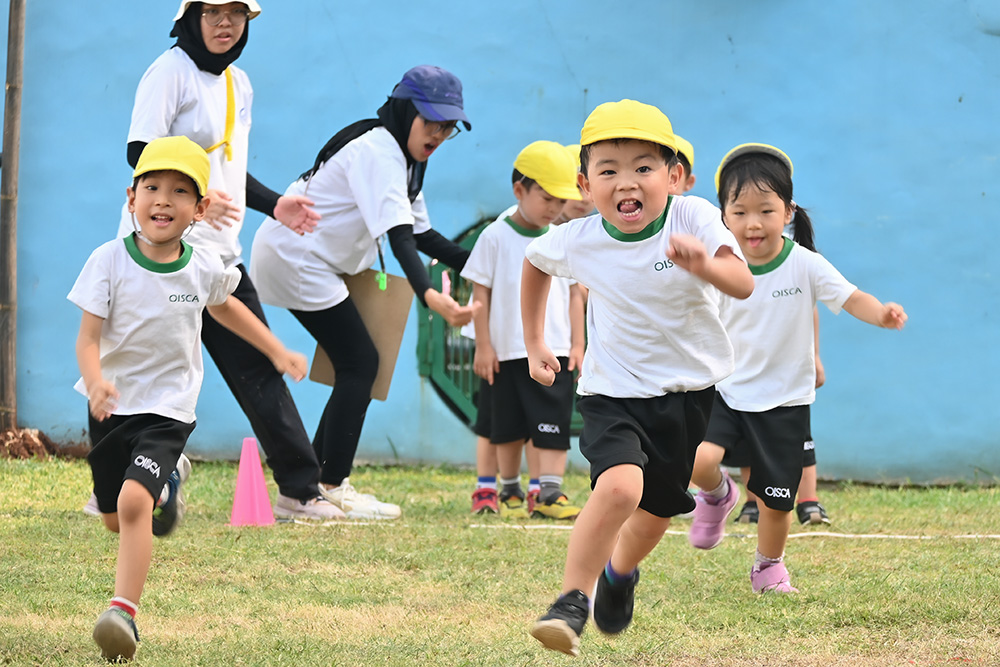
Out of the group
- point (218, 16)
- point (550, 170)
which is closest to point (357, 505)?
point (550, 170)

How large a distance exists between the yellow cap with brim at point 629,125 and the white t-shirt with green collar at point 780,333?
4.00 ft

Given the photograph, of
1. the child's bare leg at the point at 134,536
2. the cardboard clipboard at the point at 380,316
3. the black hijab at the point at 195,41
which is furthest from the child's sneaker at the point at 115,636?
the cardboard clipboard at the point at 380,316

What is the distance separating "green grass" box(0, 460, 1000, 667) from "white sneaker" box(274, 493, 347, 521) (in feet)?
0.79

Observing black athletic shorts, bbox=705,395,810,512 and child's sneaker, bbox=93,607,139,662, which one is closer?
child's sneaker, bbox=93,607,139,662

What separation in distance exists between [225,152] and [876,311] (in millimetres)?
2636

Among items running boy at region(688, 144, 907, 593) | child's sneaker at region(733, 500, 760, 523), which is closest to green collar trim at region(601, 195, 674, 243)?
running boy at region(688, 144, 907, 593)

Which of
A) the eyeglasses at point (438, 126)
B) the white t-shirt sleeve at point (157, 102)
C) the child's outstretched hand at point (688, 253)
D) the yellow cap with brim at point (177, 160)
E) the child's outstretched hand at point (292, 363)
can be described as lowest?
the child's outstretched hand at point (292, 363)

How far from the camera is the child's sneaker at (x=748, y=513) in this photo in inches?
244

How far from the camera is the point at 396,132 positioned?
568cm

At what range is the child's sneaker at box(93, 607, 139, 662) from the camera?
3.15 meters

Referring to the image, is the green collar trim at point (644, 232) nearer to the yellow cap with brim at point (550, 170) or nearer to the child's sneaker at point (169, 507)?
the child's sneaker at point (169, 507)

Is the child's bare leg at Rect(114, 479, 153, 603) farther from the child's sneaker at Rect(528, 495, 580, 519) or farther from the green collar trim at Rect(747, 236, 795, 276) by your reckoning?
the child's sneaker at Rect(528, 495, 580, 519)

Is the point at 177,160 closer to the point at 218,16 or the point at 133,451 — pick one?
the point at 133,451

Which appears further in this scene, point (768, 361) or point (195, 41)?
point (195, 41)
